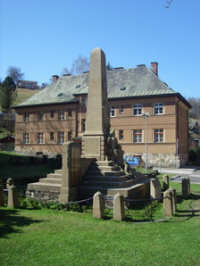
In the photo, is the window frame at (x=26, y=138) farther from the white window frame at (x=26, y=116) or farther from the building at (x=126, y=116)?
the white window frame at (x=26, y=116)

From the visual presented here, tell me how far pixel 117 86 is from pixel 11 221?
35.5 m

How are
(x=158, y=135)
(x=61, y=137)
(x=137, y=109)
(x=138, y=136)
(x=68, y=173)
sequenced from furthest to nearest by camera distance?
(x=61, y=137), (x=137, y=109), (x=138, y=136), (x=158, y=135), (x=68, y=173)

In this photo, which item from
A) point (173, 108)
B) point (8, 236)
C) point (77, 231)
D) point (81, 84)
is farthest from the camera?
point (81, 84)

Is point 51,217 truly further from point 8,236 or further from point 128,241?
point 128,241

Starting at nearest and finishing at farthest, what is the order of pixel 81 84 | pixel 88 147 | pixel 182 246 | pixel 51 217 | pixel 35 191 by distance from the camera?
pixel 182 246, pixel 51 217, pixel 35 191, pixel 88 147, pixel 81 84

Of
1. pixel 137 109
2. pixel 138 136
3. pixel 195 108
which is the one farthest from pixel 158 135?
pixel 195 108

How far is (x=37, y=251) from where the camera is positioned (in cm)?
654

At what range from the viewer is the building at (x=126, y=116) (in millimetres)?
37688

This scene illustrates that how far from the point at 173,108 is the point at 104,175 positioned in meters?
26.5

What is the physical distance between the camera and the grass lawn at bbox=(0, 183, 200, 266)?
6.10 m

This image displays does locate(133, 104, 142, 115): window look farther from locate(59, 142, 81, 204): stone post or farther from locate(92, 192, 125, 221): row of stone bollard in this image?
locate(92, 192, 125, 221): row of stone bollard

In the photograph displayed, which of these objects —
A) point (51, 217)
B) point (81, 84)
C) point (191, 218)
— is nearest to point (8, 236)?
point (51, 217)

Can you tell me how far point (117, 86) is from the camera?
42.8 m

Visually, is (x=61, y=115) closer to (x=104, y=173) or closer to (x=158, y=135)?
(x=158, y=135)
